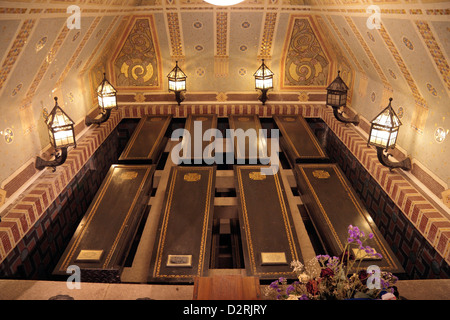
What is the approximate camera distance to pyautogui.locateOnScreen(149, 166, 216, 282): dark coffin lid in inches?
119

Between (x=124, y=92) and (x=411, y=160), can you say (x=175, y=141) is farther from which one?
(x=411, y=160)

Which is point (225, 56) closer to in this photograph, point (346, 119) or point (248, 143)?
point (248, 143)

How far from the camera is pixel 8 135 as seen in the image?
373cm

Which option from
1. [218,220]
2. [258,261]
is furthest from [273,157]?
[258,261]

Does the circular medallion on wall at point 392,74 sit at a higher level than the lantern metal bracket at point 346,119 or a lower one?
higher

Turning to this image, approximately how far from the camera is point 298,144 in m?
5.52

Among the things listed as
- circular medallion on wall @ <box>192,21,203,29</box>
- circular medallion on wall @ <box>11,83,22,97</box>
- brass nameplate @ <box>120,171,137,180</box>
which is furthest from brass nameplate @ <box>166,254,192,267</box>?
circular medallion on wall @ <box>192,21,203,29</box>

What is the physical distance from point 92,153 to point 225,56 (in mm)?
3116

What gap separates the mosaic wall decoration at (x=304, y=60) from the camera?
20.8 feet

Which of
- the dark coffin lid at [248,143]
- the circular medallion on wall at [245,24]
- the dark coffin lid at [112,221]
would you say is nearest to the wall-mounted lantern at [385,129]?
the dark coffin lid at [248,143]

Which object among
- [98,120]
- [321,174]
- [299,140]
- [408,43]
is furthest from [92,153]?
[408,43]

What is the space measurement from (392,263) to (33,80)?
420cm

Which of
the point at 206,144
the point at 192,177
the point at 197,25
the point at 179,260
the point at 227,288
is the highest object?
→ the point at 197,25

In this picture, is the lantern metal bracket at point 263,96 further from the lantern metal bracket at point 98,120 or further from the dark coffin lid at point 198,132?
the lantern metal bracket at point 98,120
